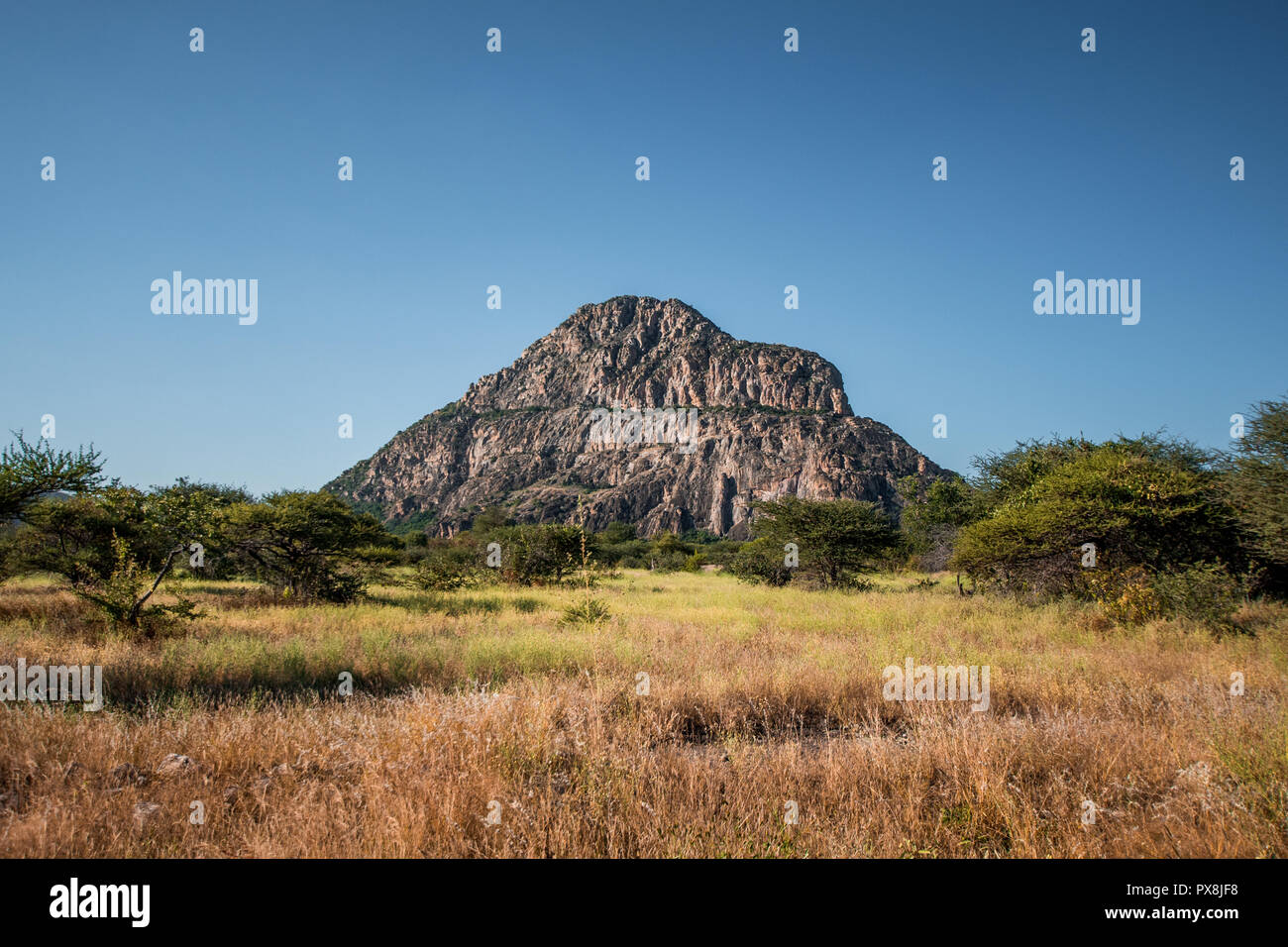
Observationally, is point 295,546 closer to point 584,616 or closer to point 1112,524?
point 584,616

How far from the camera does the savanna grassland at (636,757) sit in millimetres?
3383

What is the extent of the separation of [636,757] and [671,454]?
16637 cm

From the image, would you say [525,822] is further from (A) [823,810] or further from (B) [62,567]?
(B) [62,567]

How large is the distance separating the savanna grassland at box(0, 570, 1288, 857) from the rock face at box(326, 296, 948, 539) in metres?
128

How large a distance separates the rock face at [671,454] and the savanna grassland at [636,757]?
128m

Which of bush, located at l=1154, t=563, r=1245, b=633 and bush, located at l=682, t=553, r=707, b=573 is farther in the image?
bush, located at l=682, t=553, r=707, b=573

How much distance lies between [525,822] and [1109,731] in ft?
18.0

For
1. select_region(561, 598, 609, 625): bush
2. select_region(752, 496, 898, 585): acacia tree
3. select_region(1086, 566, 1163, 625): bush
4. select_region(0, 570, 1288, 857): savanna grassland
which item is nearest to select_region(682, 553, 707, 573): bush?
select_region(752, 496, 898, 585): acacia tree

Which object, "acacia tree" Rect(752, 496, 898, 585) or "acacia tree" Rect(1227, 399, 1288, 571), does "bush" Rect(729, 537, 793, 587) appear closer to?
"acacia tree" Rect(752, 496, 898, 585)

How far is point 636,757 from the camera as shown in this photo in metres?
4.46

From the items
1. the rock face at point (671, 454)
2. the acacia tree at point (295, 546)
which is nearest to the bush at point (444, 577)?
the acacia tree at point (295, 546)

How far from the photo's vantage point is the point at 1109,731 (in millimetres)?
5055

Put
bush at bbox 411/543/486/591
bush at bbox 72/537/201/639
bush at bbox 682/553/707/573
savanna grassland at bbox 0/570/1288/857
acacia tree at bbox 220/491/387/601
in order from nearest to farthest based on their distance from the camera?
savanna grassland at bbox 0/570/1288/857 → bush at bbox 72/537/201/639 → acacia tree at bbox 220/491/387/601 → bush at bbox 411/543/486/591 → bush at bbox 682/553/707/573

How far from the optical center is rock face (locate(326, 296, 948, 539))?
153 meters
